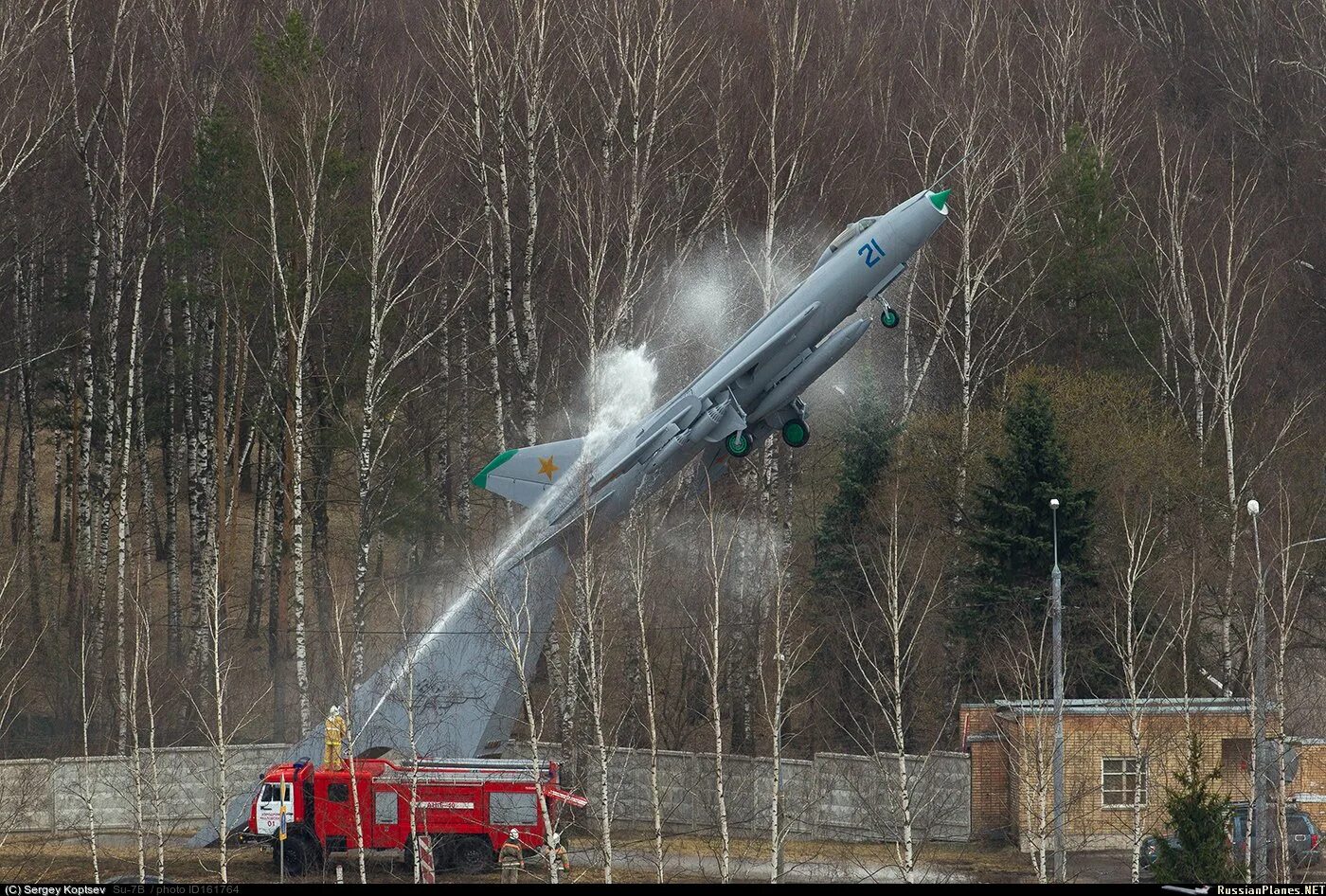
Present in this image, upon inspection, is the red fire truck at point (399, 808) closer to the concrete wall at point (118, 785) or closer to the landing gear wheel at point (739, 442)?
the concrete wall at point (118, 785)

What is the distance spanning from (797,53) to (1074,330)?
8.59m

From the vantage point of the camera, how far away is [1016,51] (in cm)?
4362

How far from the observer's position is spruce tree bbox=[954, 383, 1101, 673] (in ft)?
98.9

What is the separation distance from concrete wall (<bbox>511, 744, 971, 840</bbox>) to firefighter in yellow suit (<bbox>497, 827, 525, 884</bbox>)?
366cm

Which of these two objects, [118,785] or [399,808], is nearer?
[399,808]

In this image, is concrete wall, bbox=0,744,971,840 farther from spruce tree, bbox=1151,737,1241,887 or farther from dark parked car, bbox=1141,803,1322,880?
spruce tree, bbox=1151,737,1241,887

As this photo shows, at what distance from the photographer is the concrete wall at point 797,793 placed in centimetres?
2742

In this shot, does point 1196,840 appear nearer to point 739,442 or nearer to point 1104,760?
point 1104,760

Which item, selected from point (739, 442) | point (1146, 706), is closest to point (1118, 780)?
point (1146, 706)

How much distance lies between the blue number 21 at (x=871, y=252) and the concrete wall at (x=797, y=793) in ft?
25.9

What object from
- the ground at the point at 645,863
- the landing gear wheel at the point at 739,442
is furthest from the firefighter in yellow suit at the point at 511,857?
the landing gear wheel at the point at 739,442

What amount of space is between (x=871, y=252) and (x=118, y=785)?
14.7 m

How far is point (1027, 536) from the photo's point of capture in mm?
30406
